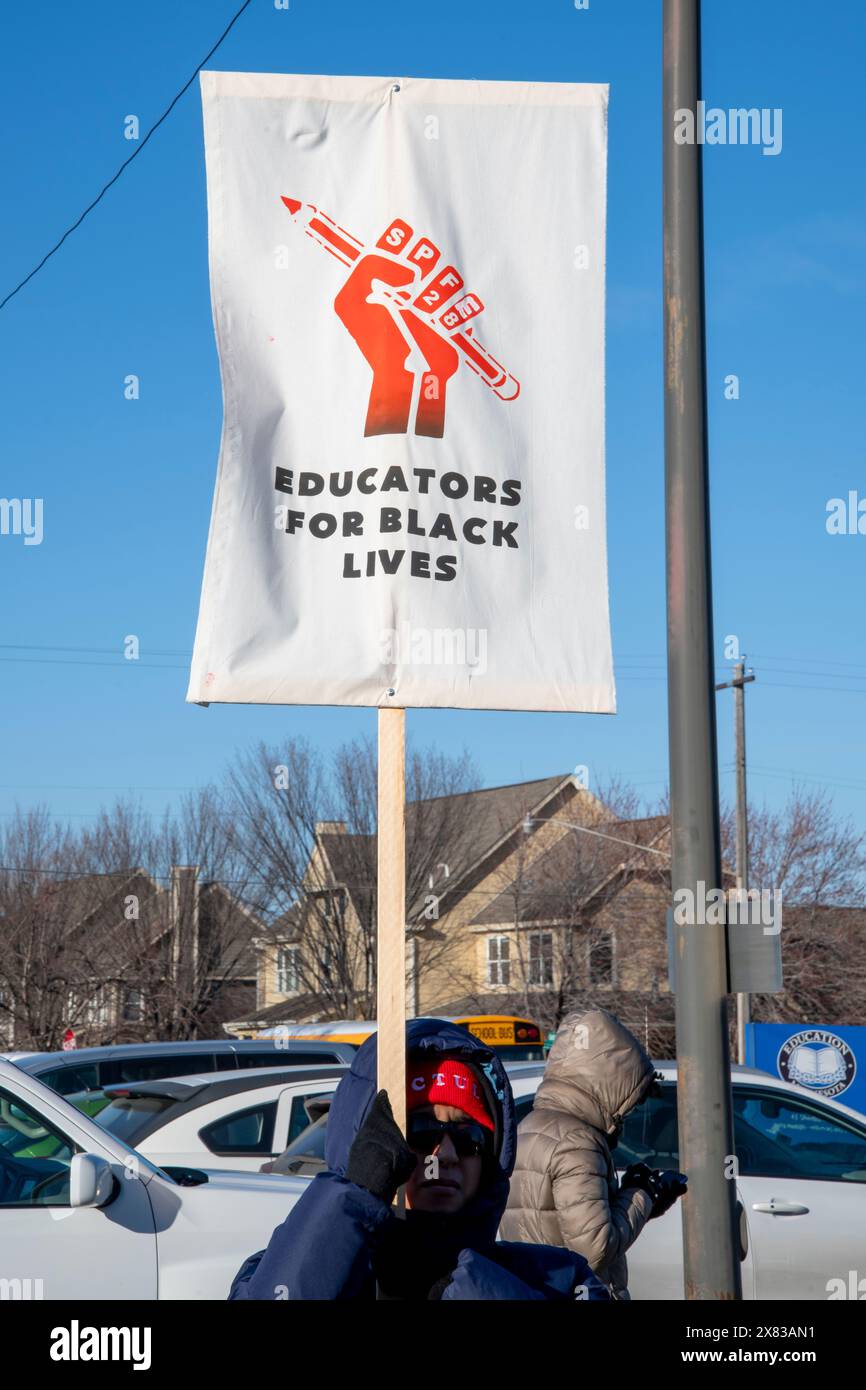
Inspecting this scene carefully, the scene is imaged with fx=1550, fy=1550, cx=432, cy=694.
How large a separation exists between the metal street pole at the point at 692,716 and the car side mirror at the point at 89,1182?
2.12m

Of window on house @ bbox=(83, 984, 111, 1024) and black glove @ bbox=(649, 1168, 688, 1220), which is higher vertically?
black glove @ bbox=(649, 1168, 688, 1220)

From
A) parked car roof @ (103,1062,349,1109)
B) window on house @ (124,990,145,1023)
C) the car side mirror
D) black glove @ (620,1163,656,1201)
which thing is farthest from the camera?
window on house @ (124,990,145,1023)

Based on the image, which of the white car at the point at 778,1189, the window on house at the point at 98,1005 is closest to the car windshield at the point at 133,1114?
the white car at the point at 778,1189

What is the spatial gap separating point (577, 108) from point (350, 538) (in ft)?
4.10

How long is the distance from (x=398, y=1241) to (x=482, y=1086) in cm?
32

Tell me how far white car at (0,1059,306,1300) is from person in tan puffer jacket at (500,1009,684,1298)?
46.1 inches

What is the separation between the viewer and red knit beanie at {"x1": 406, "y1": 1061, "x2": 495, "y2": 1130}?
261 centimetres

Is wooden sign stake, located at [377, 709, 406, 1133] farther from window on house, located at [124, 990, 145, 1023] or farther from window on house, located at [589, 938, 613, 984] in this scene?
window on house, located at [589, 938, 613, 984]

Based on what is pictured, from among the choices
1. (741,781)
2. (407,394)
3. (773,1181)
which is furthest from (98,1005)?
(407,394)

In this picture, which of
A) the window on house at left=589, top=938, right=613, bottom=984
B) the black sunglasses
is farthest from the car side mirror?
the window on house at left=589, top=938, right=613, bottom=984

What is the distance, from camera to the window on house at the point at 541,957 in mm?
39125

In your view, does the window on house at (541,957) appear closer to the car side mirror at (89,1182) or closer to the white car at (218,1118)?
the white car at (218,1118)

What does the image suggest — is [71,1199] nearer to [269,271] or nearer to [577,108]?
[269,271]
